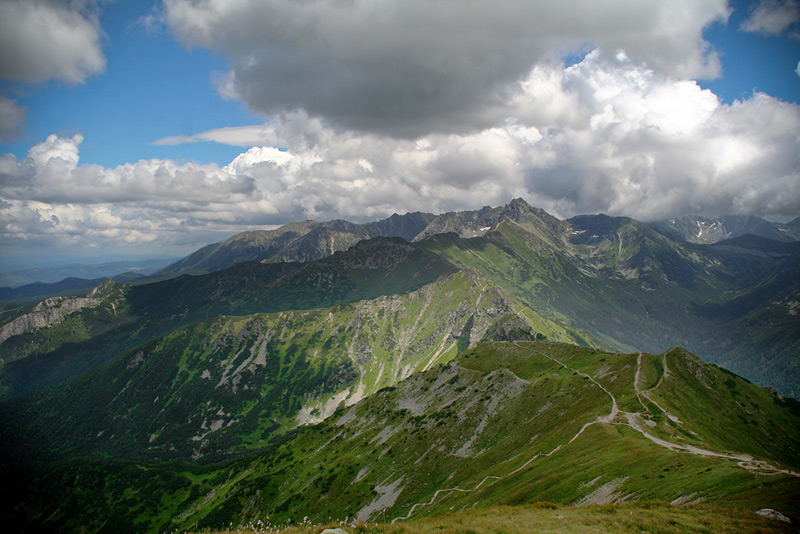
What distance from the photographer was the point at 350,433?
549 ft

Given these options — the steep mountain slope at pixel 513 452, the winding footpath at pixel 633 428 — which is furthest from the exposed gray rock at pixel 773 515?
the winding footpath at pixel 633 428

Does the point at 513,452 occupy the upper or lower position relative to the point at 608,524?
lower

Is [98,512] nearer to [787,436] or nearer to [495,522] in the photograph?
[495,522]

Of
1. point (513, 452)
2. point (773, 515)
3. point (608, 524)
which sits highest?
point (773, 515)

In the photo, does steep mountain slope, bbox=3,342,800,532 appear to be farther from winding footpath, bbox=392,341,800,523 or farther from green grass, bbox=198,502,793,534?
green grass, bbox=198,502,793,534

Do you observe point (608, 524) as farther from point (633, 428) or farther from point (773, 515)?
point (633, 428)

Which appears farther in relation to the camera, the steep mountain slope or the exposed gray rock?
the steep mountain slope

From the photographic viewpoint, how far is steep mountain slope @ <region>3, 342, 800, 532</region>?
173 feet

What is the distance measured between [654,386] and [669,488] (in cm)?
6266

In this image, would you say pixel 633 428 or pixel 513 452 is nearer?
pixel 633 428

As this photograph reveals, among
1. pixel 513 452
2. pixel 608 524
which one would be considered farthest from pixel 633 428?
pixel 608 524

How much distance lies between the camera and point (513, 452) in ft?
288

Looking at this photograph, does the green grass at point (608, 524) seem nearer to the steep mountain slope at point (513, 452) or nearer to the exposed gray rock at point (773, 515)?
the exposed gray rock at point (773, 515)

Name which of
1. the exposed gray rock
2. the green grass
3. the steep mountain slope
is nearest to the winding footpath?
the steep mountain slope
